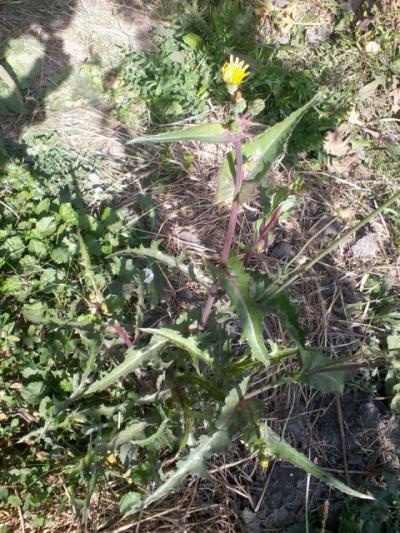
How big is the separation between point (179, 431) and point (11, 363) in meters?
0.70

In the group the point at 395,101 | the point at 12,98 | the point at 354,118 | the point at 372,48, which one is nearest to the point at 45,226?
the point at 12,98

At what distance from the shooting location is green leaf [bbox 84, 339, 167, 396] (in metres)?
1.69

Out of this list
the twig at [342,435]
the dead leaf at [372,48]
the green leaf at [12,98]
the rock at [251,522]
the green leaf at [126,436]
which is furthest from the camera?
the dead leaf at [372,48]

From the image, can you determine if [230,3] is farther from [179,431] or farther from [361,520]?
[361,520]

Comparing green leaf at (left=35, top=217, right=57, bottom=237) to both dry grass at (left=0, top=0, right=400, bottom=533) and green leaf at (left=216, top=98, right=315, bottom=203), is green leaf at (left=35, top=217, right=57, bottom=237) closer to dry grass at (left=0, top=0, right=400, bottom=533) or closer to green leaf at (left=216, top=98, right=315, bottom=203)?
dry grass at (left=0, top=0, right=400, bottom=533)

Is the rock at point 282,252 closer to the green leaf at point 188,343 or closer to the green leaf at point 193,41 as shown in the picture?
the green leaf at point 188,343

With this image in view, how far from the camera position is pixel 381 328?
242 centimetres

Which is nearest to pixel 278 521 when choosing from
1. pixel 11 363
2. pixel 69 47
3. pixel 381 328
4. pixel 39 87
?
pixel 381 328

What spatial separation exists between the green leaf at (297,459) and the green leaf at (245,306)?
0.90ft

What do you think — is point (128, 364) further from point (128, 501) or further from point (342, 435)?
point (342, 435)

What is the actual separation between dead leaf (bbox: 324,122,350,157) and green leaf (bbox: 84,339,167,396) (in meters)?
1.61

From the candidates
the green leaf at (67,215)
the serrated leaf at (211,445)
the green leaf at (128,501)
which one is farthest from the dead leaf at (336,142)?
the green leaf at (128,501)

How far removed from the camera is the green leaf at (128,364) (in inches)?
66.7

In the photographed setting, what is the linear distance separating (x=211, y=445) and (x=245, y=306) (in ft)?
1.47
